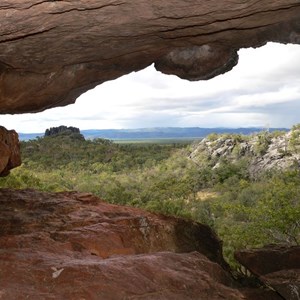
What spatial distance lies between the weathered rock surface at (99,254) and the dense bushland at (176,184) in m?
10.4

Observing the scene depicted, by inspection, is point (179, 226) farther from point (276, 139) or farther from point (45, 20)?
point (276, 139)

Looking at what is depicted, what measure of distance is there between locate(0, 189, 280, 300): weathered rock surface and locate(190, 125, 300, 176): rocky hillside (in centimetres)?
5034

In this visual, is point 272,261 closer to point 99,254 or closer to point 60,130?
point 99,254

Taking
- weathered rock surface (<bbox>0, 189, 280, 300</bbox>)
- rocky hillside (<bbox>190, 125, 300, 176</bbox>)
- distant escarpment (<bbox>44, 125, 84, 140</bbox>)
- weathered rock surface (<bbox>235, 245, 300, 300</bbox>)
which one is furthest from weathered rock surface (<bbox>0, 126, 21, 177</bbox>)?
distant escarpment (<bbox>44, 125, 84, 140</bbox>)

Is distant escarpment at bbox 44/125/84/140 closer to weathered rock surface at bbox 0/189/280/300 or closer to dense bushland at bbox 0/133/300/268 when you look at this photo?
dense bushland at bbox 0/133/300/268

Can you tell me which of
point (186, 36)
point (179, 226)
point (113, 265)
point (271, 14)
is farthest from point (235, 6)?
point (179, 226)

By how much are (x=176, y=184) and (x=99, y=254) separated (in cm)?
3670

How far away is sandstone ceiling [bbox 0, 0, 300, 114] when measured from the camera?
19.3ft

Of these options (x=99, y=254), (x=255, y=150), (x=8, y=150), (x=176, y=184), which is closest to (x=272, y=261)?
(x=99, y=254)

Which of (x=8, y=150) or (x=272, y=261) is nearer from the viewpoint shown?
(x=272, y=261)

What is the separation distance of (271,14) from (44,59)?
422 centimetres

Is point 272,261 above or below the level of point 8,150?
below

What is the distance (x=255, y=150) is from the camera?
7538 cm

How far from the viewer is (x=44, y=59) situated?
755 centimetres
